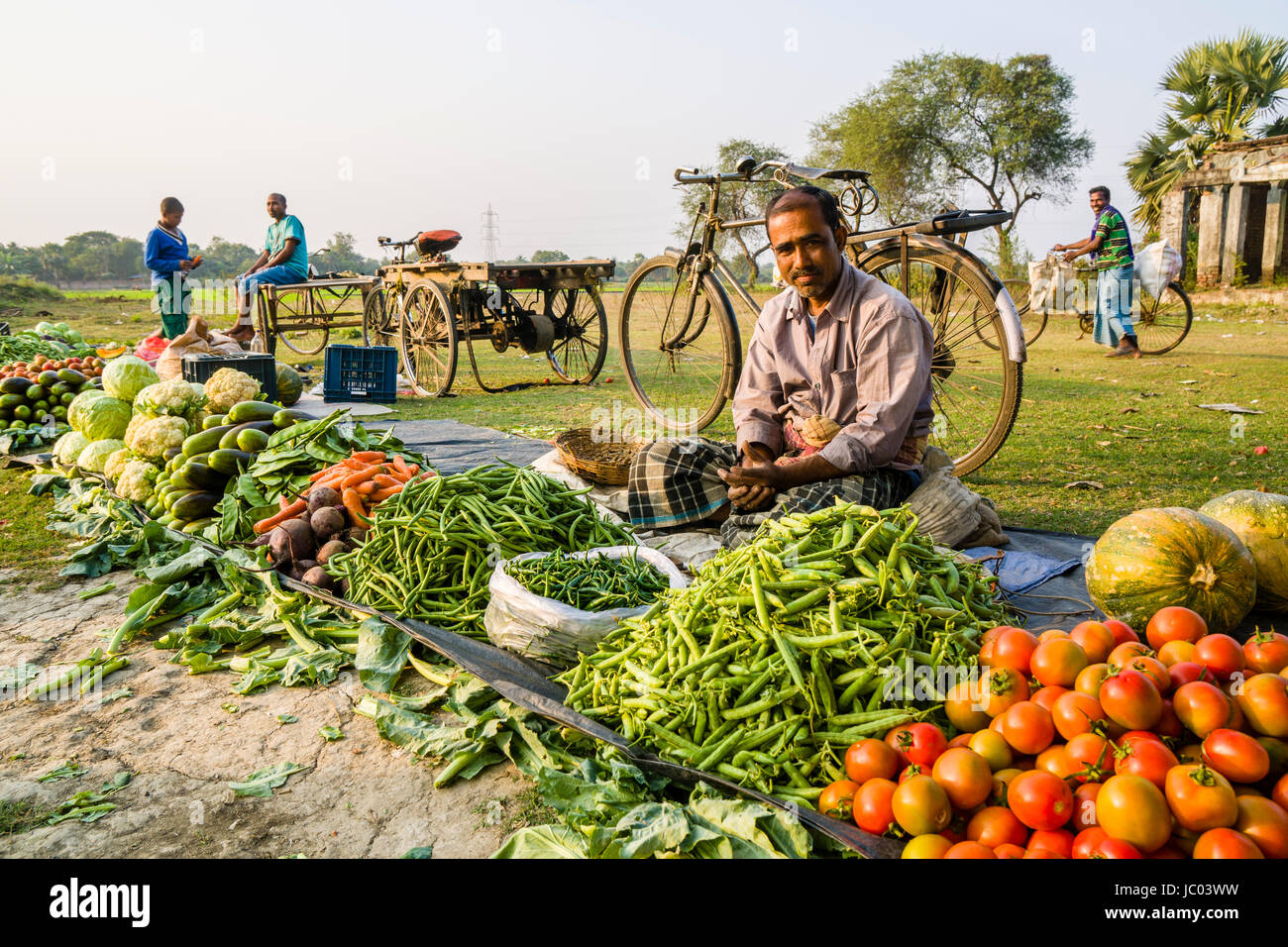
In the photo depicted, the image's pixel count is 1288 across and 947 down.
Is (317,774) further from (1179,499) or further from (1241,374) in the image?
(1241,374)

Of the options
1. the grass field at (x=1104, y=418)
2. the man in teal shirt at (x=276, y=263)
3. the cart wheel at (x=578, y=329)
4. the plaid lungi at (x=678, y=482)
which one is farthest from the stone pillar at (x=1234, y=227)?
the plaid lungi at (x=678, y=482)

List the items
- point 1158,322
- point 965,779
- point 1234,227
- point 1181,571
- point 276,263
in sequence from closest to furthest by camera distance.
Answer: point 965,779
point 1181,571
point 276,263
point 1158,322
point 1234,227

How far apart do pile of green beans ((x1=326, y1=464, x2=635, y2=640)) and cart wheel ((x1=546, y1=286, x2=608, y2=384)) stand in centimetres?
625

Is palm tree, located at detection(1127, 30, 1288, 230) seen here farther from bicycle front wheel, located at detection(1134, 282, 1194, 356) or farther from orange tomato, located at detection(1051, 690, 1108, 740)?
orange tomato, located at detection(1051, 690, 1108, 740)

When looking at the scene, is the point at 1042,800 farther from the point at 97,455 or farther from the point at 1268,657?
the point at 97,455

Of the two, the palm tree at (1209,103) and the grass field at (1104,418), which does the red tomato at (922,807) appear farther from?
the palm tree at (1209,103)

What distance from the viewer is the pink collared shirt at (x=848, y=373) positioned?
3.35m

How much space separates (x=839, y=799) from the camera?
1.79 metres

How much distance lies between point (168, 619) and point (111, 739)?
1023mm

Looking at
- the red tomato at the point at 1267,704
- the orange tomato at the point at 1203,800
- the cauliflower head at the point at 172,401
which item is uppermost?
the cauliflower head at the point at 172,401

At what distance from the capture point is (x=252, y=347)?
1105 centimetres

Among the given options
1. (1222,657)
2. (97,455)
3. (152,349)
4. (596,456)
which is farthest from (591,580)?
(152,349)

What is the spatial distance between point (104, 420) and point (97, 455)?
0.40m

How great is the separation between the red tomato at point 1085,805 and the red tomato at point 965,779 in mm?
160
